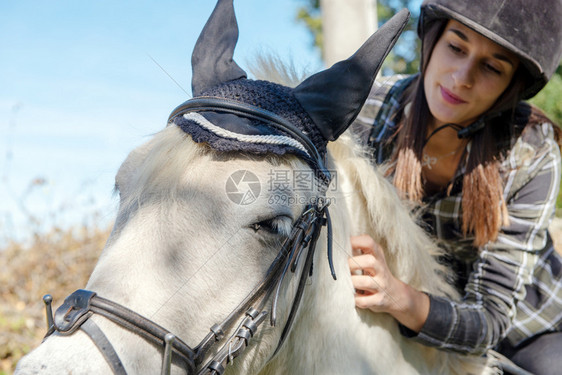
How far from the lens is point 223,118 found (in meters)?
1.52

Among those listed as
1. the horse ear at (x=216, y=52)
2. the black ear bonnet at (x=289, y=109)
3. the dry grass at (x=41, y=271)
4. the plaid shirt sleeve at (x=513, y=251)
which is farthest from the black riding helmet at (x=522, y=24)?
the dry grass at (x=41, y=271)

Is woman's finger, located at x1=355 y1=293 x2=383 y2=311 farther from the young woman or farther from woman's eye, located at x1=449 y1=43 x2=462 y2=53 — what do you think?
woman's eye, located at x1=449 y1=43 x2=462 y2=53

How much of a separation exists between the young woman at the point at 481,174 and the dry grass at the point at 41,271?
3.86m

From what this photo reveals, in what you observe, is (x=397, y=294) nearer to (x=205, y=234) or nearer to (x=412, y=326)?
(x=412, y=326)

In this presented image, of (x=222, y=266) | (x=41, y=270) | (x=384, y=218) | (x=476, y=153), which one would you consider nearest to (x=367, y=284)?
(x=384, y=218)

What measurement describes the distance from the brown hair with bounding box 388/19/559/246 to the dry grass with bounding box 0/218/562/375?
3.85 meters

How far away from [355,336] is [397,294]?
23 centimetres

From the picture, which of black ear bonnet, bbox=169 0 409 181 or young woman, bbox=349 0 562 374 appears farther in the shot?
young woman, bbox=349 0 562 374

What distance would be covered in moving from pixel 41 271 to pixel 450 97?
488cm

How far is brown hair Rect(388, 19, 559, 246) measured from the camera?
7.11ft

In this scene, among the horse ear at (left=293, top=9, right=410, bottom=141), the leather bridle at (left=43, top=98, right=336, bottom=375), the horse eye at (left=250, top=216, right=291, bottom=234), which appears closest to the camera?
the leather bridle at (left=43, top=98, right=336, bottom=375)

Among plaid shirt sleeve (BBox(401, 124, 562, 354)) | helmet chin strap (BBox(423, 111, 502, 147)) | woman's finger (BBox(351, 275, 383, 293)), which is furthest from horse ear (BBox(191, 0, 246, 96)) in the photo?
plaid shirt sleeve (BBox(401, 124, 562, 354))

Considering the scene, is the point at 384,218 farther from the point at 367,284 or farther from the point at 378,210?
the point at 367,284

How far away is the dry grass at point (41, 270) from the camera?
4.68m
